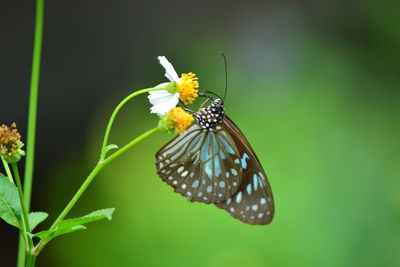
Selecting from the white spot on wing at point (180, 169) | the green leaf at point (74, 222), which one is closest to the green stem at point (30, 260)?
the green leaf at point (74, 222)

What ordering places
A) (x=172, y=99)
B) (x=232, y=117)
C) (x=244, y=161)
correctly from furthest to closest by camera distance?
1. (x=232, y=117)
2. (x=244, y=161)
3. (x=172, y=99)

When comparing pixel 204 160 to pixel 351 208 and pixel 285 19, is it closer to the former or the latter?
pixel 351 208

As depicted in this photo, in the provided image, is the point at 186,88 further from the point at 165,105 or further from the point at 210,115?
the point at 210,115

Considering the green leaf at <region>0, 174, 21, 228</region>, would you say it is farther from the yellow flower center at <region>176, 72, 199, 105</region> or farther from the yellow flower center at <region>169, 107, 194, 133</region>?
the yellow flower center at <region>176, 72, 199, 105</region>

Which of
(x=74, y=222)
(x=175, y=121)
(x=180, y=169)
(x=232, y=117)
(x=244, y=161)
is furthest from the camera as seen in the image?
(x=232, y=117)

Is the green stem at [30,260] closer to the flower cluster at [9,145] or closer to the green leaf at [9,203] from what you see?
the green leaf at [9,203]

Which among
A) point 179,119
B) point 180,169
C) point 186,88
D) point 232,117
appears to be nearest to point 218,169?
point 180,169

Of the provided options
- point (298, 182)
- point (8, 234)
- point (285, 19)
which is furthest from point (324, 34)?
point (8, 234)
